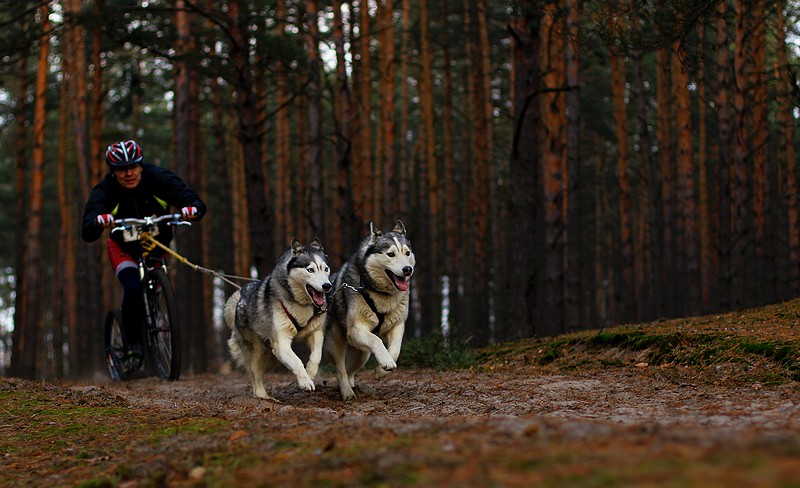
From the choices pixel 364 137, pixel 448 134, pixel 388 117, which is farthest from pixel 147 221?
pixel 448 134

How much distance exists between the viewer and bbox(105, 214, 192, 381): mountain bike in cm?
999

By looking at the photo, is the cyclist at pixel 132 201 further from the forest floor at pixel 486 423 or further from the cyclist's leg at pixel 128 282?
the forest floor at pixel 486 423

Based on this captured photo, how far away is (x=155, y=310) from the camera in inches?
412

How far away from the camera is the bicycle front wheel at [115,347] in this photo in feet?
37.5

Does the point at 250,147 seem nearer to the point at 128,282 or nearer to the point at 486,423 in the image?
the point at 128,282

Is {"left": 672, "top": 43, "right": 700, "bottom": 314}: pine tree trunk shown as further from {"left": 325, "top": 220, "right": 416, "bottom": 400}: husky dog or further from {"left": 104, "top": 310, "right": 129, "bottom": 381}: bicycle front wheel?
{"left": 325, "top": 220, "right": 416, "bottom": 400}: husky dog

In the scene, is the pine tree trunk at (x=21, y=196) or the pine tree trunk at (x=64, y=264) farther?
the pine tree trunk at (x=64, y=264)

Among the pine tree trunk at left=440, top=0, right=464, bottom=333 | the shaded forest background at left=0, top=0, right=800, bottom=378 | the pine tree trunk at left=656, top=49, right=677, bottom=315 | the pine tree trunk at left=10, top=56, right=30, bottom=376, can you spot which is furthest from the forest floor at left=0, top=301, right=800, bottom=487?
the pine tree trunk at left=10, top=56, right=30, bottom=376

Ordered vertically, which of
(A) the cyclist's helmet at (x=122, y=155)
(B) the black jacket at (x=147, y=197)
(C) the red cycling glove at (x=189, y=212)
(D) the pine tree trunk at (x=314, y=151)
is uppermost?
(D) the pine tree trunk at (x=314, y=151)

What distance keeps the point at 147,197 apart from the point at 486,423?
6.70 meters

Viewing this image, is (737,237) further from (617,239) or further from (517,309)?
(617,239)

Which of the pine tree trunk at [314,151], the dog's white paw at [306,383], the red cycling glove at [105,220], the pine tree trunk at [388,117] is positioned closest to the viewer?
the dog's white paw at [306,383]

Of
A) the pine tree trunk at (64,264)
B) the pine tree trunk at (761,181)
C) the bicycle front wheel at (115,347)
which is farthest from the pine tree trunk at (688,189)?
the pine tree trunk at (64,264)

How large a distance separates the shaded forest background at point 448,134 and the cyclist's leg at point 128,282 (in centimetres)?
338
